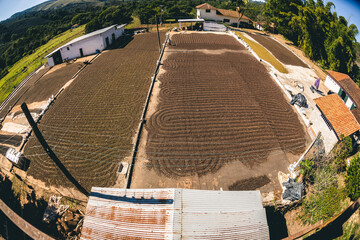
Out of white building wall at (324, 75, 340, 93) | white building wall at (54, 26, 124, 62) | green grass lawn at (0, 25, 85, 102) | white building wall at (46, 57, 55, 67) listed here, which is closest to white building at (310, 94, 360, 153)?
white building wall at (324, 75, 340, 93)

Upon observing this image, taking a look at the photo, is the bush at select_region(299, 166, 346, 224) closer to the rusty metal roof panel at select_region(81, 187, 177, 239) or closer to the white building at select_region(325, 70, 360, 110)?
the rusty metal roof panel at select_region(81, 187, 177, 239)

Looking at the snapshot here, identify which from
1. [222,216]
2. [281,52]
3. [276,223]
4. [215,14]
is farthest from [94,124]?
[215,14]

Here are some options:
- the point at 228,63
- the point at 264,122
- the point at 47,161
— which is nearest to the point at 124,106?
the point at 47,161

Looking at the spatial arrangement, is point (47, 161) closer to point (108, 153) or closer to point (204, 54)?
point (108, 153)

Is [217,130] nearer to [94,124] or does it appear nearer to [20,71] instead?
[94,124]

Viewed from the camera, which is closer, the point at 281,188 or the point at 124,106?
the point at 281,188

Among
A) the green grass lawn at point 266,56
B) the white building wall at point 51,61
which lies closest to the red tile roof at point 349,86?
the green grass lawn at point 266,56
